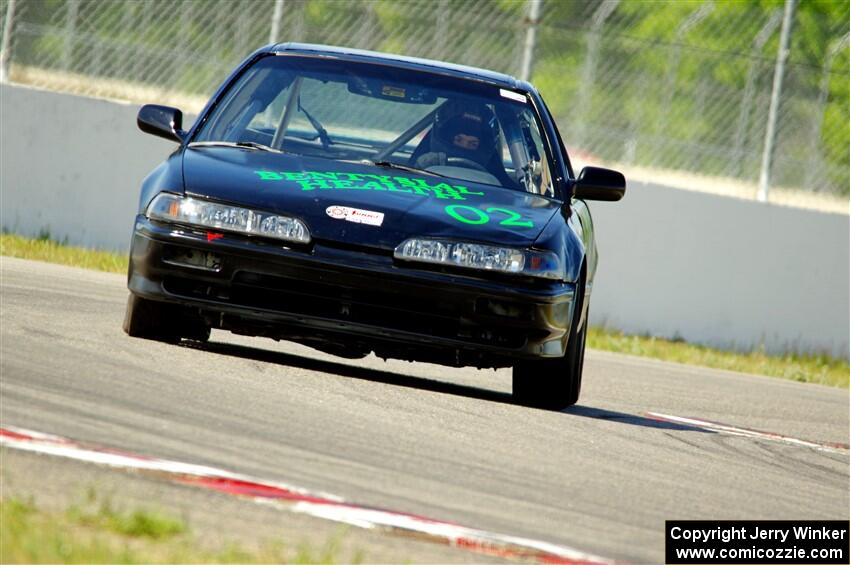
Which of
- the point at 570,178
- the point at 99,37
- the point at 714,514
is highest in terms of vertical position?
the point at 99,37

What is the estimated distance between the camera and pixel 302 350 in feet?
31.8

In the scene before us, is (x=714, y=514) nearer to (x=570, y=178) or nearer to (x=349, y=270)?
(x=349, y=270)

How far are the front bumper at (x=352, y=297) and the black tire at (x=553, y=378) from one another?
0.56 metres

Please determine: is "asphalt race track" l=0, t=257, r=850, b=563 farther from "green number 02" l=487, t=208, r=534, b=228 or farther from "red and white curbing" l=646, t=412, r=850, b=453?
"green number 02" l=487, t=208, r=534, b=228

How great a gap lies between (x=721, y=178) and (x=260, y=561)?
37.7ft

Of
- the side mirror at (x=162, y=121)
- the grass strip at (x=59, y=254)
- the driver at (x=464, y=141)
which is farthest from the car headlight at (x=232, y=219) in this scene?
the grass strip at (x=59, y=254)

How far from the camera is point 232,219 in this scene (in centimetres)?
690

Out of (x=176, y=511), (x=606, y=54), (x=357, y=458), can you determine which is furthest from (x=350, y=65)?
(x=606, y=54)

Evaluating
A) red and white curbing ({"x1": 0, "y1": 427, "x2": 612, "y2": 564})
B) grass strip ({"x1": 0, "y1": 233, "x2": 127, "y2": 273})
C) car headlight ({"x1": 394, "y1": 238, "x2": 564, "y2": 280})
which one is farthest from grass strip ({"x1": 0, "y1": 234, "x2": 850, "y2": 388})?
red and white curbing ({"x1": 0, "y1": 427, "x2": 612, "y2": 564})

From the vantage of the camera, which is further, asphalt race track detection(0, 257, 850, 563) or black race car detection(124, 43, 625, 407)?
black race car detection(124, 43, 625, 407)

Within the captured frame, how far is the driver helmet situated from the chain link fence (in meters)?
6.68

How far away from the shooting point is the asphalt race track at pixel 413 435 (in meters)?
5.15

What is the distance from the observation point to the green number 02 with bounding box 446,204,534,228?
700 centimetres
